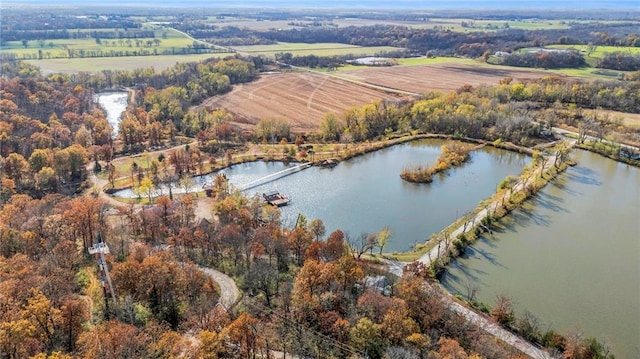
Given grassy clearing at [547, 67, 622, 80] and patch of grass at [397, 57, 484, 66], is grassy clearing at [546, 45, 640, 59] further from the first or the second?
patch of grass at [397, 57, 484, 66]

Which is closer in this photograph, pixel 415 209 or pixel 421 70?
pixel 415 209

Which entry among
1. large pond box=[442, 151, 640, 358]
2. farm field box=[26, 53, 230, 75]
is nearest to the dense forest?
large pond box=[442, 151, 640, 358]

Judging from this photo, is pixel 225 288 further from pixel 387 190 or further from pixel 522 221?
pixel 522 221

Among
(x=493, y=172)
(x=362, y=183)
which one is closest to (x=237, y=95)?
(x=362, y=183)

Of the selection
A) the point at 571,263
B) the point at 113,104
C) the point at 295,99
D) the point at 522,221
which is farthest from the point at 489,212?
the point at 113,104

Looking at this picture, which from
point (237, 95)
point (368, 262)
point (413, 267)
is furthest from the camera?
point (237, 95)

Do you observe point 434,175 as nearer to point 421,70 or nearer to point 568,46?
point 421,70
